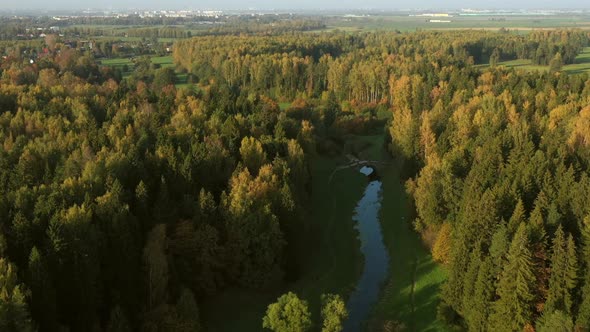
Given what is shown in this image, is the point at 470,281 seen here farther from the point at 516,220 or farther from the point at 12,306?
the point at 12,306

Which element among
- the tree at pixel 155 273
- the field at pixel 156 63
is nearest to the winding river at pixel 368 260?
the tree at pixel 155 273

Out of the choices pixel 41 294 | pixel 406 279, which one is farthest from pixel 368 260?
pixel 41 294

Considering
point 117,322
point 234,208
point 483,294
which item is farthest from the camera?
point 234,208

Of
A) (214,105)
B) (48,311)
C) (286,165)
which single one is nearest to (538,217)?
(286,165)

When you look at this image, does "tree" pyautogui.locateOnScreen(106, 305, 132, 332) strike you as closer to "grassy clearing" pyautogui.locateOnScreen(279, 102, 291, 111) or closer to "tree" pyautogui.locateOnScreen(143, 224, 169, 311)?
"tree" pyautogui.locateOnScreen(143, 224, 169, 311)

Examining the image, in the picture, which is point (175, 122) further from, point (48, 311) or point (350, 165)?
point (48, 311)
